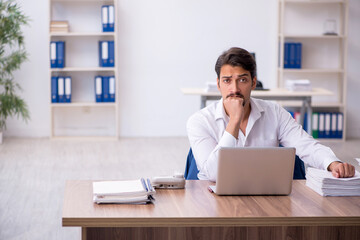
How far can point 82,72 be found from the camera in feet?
23.4

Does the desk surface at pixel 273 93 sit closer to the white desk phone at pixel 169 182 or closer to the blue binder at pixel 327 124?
the blue binder at pixel 327 124

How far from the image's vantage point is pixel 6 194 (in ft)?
14.8

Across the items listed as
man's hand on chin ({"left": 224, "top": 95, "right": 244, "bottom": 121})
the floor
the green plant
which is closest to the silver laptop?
man's hand on chin ({"left": 224, "top": 95, "right": 244, "bottom": 121})

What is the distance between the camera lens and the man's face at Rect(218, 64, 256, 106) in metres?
2.63

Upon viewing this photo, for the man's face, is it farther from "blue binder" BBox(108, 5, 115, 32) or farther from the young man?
"blue binder" BBox(108, 5, 115, 32)

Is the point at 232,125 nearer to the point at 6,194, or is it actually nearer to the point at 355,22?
the point at 6,194

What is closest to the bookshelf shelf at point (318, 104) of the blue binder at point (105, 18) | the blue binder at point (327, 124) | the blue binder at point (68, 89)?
the blue binder at point (327, 124)

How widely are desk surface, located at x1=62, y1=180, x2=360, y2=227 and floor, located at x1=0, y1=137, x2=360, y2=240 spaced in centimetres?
160

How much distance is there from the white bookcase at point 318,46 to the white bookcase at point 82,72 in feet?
7.07

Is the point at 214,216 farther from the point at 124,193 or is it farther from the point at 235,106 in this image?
the point at 235,106

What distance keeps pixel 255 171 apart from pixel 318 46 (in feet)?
18.0

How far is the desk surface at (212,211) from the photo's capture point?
74.8 inches

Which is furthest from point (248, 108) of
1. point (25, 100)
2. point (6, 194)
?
point (25, 100)

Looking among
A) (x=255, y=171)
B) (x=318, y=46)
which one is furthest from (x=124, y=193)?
(x=318, y=46)
